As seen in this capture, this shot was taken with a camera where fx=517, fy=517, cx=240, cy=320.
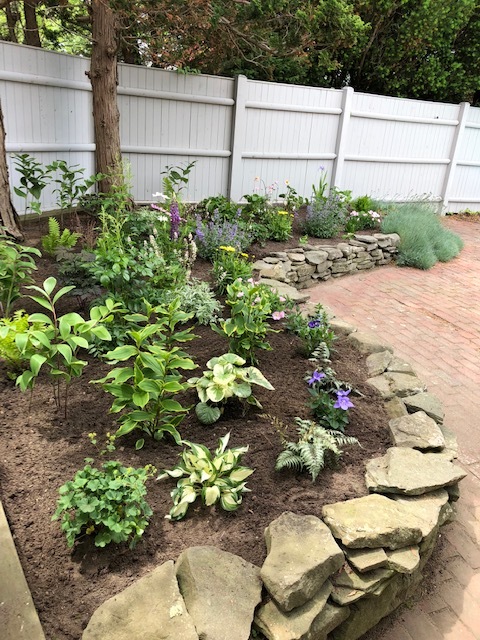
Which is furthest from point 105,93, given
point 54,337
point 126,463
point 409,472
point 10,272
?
point 409,472

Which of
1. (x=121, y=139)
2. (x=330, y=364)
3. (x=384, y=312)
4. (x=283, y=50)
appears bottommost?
(x=384, y=312)

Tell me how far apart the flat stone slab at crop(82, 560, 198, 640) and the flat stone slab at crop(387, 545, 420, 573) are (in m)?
0.86

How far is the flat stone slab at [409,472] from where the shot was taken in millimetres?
2367

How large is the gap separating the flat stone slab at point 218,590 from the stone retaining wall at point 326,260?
3603 mm

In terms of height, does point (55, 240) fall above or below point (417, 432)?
above

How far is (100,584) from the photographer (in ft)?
6.00

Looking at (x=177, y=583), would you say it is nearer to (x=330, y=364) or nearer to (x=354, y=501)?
(x=354, y=501)

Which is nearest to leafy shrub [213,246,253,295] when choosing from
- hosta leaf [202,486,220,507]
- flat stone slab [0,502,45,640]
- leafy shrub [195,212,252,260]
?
leafy shrub [195,212,252,260]

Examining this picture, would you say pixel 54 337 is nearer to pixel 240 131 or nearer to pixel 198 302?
pixel 198 302

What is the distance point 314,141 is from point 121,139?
330cm

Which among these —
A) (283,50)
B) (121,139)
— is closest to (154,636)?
(121,139)

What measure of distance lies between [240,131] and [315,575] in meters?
6.84

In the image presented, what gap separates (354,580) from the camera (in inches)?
77.9

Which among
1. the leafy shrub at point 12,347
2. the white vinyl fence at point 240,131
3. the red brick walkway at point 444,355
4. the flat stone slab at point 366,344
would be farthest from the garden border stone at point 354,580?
the white vinyl fence at point 240,131
